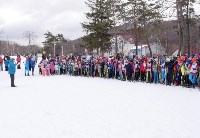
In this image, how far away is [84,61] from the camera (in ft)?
81.5

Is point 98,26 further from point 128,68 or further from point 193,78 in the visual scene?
point 193,78

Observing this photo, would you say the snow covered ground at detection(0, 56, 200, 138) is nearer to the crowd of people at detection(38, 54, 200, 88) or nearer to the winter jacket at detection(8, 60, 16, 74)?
the crowd of people at detection(38, 54, 200, 88)

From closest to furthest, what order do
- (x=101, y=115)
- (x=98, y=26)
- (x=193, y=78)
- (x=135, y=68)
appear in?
1. (x=101, y=115)
2. (x=193, y=78)
3. (x=135, y=68)
4. (x=98, y=26)

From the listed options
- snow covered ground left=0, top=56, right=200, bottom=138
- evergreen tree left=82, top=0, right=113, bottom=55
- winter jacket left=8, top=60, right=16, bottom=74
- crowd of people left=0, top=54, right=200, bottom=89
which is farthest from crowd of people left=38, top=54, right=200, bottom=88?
evergreen tree left=82, top=0, right=113, bottom=55

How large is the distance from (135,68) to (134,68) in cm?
9

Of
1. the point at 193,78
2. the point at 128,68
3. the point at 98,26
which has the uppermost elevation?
the point at 98,26

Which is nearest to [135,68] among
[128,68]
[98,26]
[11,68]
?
[128,68]

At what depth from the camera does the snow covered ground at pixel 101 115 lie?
24.6ft

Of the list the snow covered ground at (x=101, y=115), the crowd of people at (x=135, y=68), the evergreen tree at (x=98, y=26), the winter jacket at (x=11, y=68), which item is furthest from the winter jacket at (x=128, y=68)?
the evergreen tree at (x=98, y=26)

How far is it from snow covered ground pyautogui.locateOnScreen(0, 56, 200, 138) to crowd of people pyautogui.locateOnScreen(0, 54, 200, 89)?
10.0 ft

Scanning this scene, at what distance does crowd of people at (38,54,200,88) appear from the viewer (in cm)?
1662

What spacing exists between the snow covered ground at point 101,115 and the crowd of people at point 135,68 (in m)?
3.00

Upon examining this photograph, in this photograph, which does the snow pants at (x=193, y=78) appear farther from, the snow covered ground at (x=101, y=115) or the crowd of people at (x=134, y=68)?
the snow covered ground at (x=101, y=115)

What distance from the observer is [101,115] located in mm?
9398
